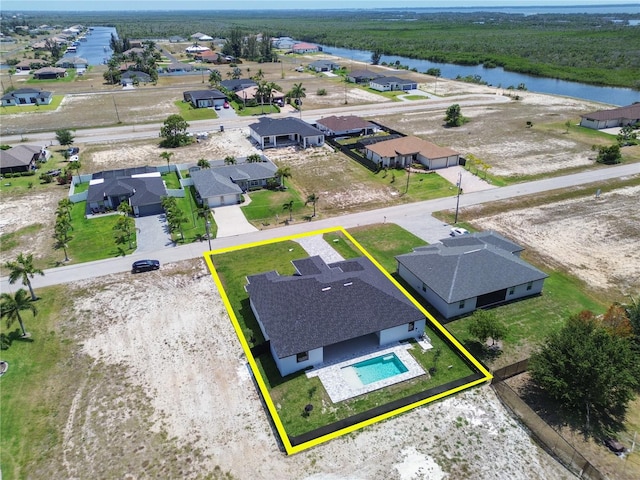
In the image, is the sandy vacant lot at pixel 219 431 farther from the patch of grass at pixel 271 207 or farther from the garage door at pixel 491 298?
the patch of grass at pixel 271 207

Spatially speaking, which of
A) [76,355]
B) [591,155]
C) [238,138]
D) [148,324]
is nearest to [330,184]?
[238,138]

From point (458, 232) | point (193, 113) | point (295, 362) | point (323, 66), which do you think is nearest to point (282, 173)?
point (458, 232)

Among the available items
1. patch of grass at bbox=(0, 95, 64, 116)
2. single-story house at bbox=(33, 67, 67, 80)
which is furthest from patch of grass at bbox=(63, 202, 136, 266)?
single-story house at bbox=(33, 67, 67, 80)

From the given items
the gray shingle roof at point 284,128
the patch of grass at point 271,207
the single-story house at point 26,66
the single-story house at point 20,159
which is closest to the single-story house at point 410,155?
the gray shingle roof at point 284,128

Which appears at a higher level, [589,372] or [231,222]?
[589,372]

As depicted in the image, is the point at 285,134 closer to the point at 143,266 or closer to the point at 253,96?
the point at 253,96
